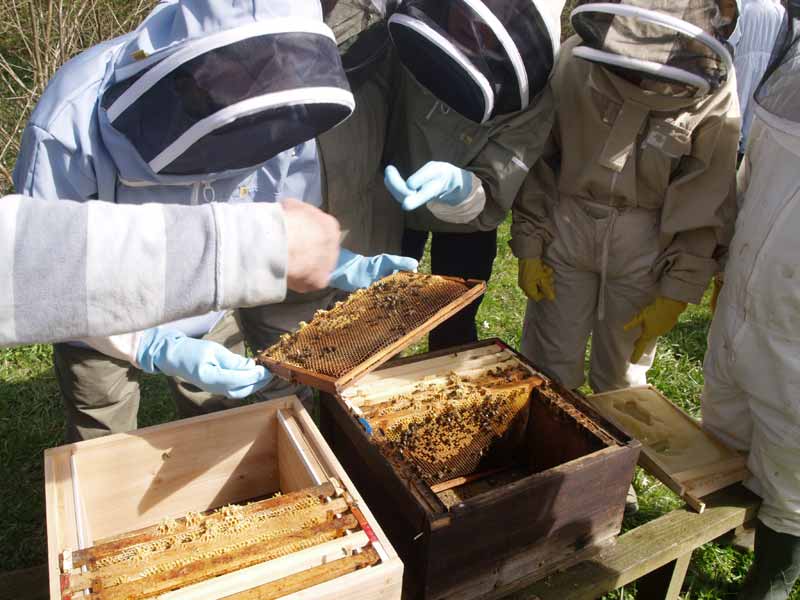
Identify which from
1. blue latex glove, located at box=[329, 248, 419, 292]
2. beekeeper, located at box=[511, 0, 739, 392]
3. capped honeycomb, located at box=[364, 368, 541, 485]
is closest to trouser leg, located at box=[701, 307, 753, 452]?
beekeeper, located at box=[511, 0, 739, 392]

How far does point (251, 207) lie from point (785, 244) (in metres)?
1.67

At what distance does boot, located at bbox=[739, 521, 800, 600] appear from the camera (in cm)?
223

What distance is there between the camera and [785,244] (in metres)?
2.02

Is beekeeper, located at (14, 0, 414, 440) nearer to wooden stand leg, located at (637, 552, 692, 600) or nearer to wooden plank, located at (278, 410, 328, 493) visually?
wooden plank, located at (278, 410, 328, 493)

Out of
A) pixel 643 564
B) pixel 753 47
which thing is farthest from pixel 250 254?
pixel 753 47

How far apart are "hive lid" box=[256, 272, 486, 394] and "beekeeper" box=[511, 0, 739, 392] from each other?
3.08 feet

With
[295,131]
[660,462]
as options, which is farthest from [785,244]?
[295,131]

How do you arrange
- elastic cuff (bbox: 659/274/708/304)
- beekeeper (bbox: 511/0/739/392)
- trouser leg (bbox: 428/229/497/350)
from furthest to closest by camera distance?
trouser leg (bbox: 428/229/497/350)
elastic cuff (bbox: 659/274/708/304)
beekeeper (bbox: 511/0/739/392)

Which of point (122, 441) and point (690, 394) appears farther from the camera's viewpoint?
point (690, 394)

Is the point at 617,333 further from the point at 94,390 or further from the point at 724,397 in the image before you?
the point at 94,390

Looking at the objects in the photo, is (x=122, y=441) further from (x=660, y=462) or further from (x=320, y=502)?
(x=660, y=462)

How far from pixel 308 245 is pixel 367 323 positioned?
1.72ft

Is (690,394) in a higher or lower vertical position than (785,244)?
lower

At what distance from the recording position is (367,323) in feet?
6.46
